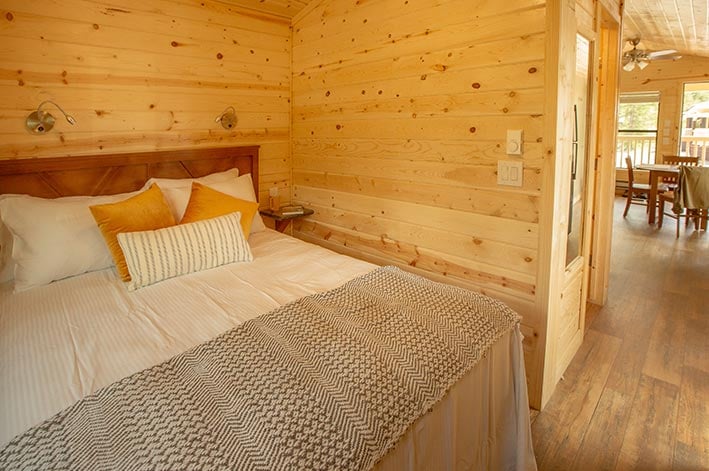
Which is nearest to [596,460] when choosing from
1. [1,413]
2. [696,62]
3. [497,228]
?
[497,228]

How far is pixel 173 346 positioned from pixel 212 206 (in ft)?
3.44

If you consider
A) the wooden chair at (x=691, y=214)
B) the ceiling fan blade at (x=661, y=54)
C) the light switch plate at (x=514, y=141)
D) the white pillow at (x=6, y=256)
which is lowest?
the wooden chair at (x=691, y=214)

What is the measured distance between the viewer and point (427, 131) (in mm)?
2332

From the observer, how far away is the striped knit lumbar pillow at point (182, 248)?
193 cm

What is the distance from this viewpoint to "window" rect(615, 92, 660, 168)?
754cm

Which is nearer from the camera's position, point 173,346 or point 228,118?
point 173,346

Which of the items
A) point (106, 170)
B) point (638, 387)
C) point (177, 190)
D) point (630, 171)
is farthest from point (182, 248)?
point (630, 171)

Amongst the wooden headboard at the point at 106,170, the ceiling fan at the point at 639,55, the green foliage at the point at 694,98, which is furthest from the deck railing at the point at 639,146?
the wooden headboard at the point at 106,170

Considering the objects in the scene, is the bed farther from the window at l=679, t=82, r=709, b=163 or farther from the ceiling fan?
the window at l=679, t=82, r=709, b=163

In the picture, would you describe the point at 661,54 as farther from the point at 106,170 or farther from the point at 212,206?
the point at 106,170

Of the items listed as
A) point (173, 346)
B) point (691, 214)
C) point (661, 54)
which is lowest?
point (691, 214)

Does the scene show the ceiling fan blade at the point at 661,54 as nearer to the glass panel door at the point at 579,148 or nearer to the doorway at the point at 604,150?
the doorway at the point at 604,150

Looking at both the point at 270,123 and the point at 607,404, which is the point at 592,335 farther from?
the point at 270,123

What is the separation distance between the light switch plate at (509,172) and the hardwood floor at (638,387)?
113 cm
